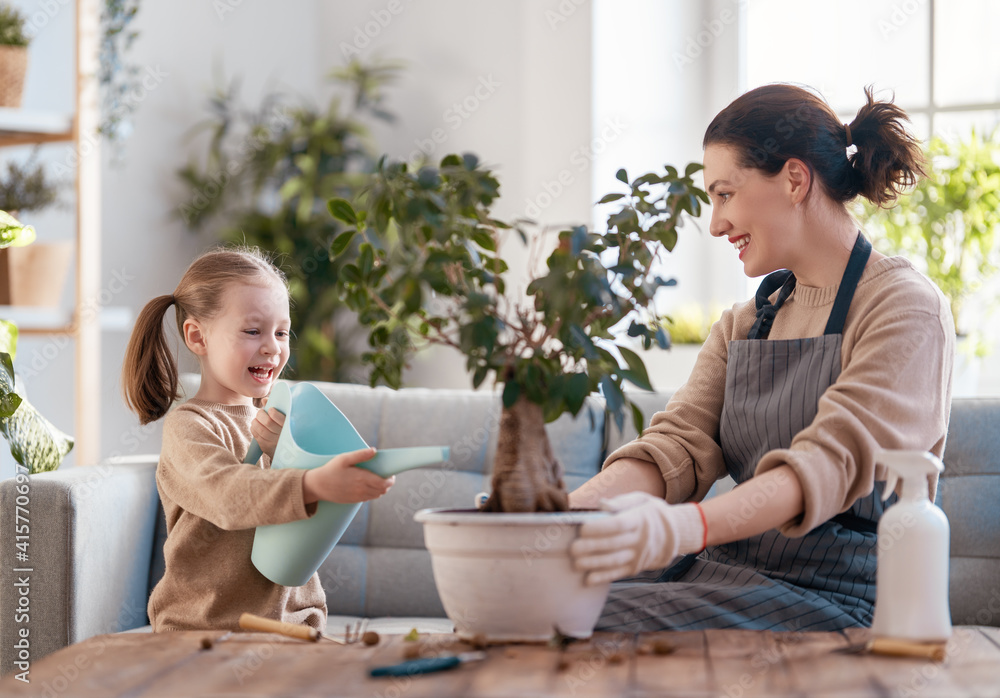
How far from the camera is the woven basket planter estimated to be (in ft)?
8.15

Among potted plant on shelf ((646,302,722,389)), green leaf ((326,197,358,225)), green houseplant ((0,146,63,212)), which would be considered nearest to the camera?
green leaf ((326,197,358,225))

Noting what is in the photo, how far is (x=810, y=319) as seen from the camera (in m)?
1.40

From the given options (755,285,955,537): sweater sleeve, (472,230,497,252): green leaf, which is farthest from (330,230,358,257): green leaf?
(755,285,955,537): sweater sleeve

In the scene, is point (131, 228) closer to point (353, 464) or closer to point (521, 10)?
point (521, 10)

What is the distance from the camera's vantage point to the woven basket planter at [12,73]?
2.48 metres

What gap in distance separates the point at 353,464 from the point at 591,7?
2.87m

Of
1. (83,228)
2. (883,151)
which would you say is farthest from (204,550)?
(83,228)

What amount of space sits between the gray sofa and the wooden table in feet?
2.41

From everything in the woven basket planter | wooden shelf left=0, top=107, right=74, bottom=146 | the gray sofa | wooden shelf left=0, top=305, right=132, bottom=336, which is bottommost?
the gray sofa

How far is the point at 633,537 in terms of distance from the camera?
956mm

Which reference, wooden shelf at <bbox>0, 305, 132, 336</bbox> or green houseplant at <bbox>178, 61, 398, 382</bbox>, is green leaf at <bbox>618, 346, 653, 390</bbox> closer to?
wooden shelf at <bbox>0, 305, 132, 336</bbox>

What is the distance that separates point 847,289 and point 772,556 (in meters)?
0.39

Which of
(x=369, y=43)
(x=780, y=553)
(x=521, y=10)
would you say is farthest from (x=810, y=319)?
(x=369, y=43)

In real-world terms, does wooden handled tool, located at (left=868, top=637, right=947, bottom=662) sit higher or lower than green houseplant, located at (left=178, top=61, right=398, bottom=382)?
lower
